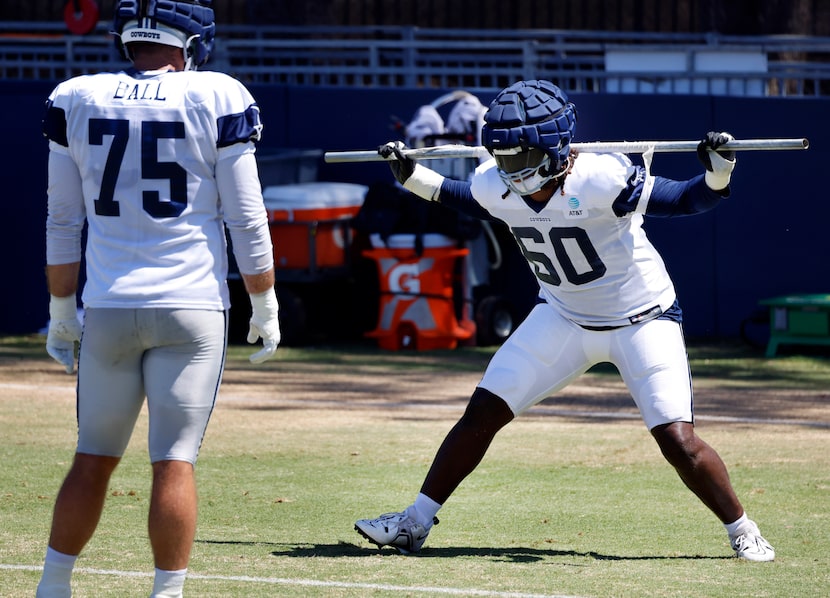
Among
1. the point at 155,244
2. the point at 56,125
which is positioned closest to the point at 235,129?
the point at 155,244

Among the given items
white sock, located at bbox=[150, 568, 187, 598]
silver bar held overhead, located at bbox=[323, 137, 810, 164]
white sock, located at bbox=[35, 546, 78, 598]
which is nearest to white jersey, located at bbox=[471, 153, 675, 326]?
silver bar held overhead, located at bbox=[323, 137, 810, 164]

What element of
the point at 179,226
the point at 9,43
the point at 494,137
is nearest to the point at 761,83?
the point at 9,43

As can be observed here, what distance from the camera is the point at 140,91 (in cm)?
423

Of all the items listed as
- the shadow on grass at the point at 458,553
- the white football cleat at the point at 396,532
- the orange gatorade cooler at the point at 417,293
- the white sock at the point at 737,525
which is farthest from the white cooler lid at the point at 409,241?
the white sock at the point at 737,525

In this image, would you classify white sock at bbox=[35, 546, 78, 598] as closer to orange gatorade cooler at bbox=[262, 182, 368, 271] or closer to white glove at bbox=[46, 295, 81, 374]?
white glove at bbox=[46, 295, 81, 374]

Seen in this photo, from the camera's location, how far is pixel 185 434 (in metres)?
4.27

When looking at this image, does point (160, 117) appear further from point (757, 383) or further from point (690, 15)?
point (690, 15)

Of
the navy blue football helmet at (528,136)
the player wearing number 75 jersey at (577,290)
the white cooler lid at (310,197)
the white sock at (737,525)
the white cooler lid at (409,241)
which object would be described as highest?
the navy blue football helmet at (528,136)

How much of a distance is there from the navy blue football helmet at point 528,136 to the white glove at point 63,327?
Result: 171 cm

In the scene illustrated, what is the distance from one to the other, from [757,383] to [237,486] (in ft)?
18.5

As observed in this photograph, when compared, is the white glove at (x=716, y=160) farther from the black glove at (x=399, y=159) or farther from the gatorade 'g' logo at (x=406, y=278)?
the gatorade 'g' logo at (x=406, y=278)

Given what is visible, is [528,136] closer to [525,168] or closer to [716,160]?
[525,168]

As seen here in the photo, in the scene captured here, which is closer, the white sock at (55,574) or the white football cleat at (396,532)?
the white sock at (55,574)

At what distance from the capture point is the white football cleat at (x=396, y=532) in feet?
18.6
